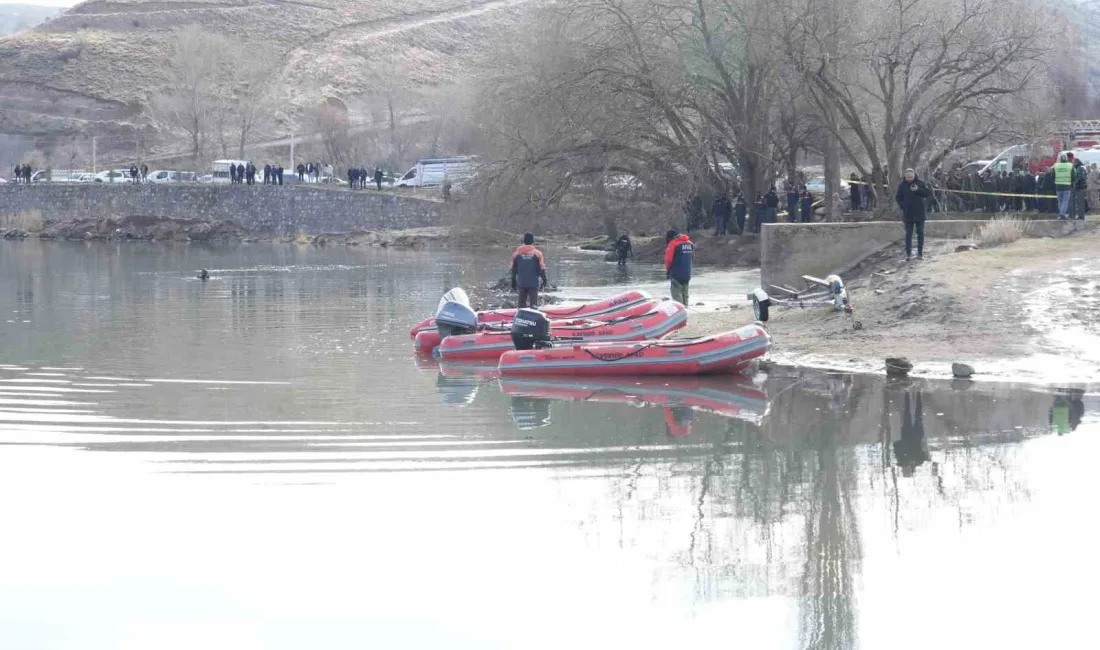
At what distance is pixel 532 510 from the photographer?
10.7 meters

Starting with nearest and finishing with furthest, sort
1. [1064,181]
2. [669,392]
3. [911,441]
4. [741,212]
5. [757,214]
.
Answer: [911,441]
[669,392]
[1064,181]
[741,212]
[757,214]

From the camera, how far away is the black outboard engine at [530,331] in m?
18.2

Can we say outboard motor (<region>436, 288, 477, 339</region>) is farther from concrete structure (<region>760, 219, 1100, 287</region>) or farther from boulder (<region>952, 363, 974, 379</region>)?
boulder (<region>952, 363, 974, 379</region>)

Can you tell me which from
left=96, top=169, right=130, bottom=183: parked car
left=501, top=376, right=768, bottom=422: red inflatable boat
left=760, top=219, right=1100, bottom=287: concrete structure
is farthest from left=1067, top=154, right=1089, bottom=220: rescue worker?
left=96, top=169, right=130, bottom=183: parked car

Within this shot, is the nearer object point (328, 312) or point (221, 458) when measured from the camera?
point (221, 458)

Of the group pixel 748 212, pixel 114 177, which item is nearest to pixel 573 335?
pixel 748 212

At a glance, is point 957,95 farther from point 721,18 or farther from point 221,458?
point 221,458

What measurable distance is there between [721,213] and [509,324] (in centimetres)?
2116

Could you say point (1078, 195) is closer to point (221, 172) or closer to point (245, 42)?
point (221, 172)

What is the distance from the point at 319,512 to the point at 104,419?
15.3 feet

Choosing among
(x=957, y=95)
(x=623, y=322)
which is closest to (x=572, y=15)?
(x=957, y=95)

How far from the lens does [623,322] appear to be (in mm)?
20016

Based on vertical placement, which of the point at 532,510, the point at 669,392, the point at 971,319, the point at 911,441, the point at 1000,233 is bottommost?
the point at 532,510

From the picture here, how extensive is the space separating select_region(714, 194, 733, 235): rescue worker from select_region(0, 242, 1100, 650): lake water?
2366 centimetres
